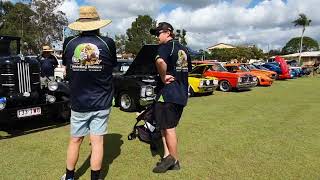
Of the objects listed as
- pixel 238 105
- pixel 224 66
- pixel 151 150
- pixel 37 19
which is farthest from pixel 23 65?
pixel 37 19

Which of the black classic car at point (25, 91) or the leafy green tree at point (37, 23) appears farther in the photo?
the leafy green tree at point (37, 23)

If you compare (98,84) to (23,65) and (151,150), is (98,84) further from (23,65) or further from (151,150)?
(23,65)

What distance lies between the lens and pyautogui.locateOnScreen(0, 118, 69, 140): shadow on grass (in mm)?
7988

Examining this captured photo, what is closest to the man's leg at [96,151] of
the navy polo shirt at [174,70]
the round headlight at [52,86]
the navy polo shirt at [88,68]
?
the navy polo shirt at [88,68]

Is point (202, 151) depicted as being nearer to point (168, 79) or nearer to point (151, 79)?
point (168, 79)

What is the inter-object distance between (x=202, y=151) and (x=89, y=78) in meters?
2.75

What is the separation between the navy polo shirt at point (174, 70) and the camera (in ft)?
17.1

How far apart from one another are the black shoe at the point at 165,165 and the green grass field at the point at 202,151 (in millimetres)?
90

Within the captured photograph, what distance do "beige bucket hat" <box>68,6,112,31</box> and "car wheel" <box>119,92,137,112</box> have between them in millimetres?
6383

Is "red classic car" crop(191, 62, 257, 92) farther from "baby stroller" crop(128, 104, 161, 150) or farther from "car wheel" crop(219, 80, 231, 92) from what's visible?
→ "baby stroller" crop(128, 104, 161, 150)

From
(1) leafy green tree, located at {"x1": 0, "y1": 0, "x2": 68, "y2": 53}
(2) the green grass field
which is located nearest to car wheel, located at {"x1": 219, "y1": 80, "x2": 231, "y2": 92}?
(2) the green grass field

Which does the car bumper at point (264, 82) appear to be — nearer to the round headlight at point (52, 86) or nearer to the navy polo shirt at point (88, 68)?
the round headlight at point (52, 86)

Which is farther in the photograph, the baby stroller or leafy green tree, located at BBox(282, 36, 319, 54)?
leafy green tree, located at BBox(282, 36, 319, 54)

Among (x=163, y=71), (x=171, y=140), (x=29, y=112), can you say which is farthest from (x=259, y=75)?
(x=163, y=71)
